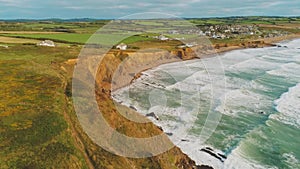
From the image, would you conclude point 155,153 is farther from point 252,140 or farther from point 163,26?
point 163,26

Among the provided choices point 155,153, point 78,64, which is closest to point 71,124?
point 155,153

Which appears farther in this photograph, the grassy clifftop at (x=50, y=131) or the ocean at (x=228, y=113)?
the ocean at (x=228, y=113)

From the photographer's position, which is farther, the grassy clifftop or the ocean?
the ocean

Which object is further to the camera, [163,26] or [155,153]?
[163,26]

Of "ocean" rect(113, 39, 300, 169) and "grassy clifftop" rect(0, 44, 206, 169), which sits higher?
"grassy clifftop" rect(0, 44, 206, 169)

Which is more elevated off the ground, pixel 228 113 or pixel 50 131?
pixel 50 131

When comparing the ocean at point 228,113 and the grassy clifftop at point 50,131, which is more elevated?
the grassy clifftop at point 50,131

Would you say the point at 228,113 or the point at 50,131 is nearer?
the point at 50,131

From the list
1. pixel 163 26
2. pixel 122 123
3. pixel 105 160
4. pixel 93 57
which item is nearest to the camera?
pixel 105 160
